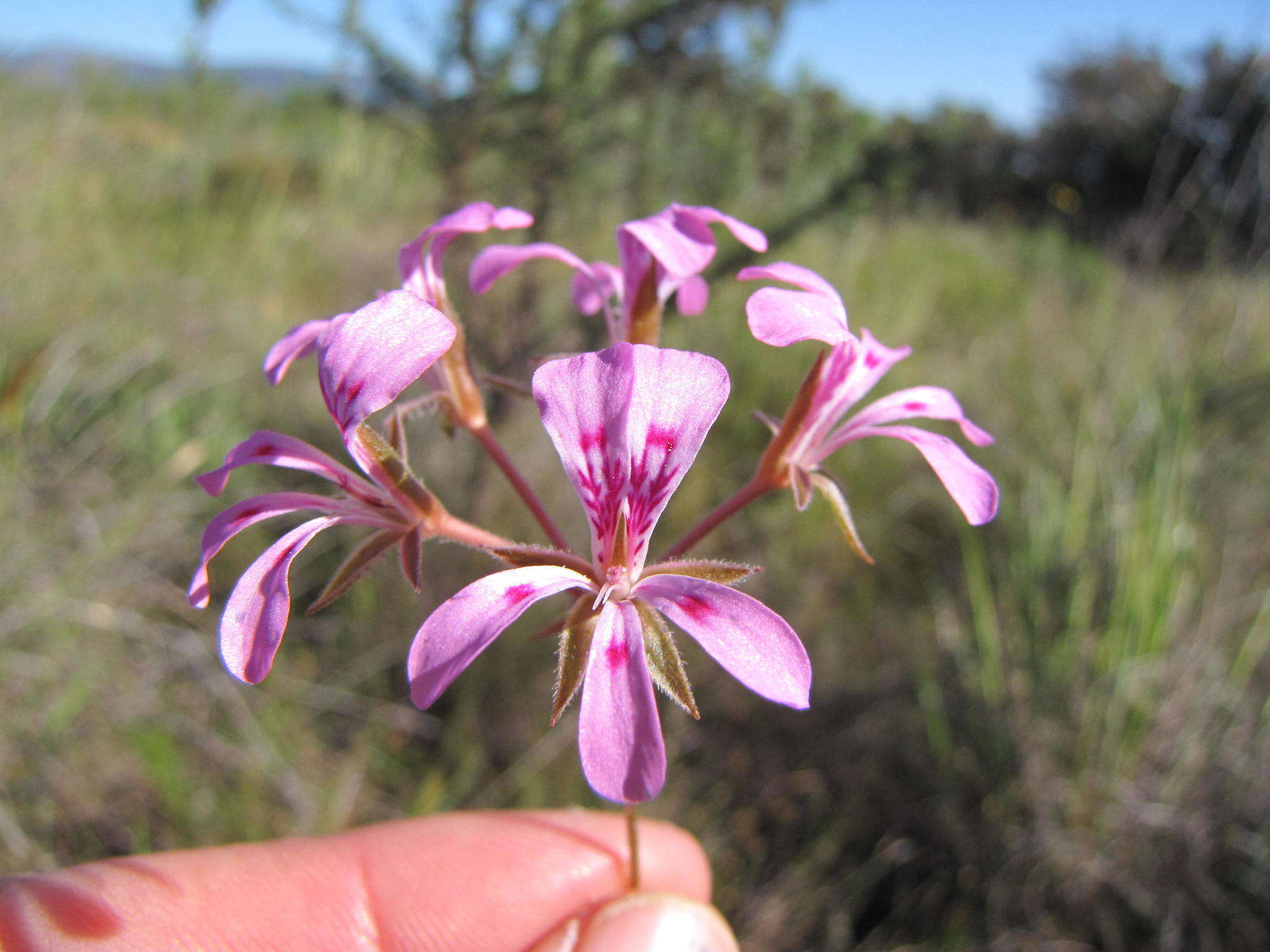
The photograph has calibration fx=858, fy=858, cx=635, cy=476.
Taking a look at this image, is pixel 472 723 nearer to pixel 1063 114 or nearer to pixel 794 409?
pixel 794 409

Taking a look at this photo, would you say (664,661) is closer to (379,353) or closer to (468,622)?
(468,622)

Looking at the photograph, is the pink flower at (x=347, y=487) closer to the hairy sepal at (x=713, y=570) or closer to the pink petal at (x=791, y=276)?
the hairy sepal at (x=713, y=570)

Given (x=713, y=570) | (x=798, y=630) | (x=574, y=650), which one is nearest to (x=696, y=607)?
(x=713, y=570)

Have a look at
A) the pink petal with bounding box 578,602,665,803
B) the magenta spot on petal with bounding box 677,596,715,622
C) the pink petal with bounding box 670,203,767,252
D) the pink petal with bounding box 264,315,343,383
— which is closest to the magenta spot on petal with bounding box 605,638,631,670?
the pink petal with bounding box 578,602,665,803

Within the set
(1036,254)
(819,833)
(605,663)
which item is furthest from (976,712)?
(1036,254)

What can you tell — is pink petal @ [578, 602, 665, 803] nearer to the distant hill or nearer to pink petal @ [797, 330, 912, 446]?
pink petal @ [797, 330, 912, 446]

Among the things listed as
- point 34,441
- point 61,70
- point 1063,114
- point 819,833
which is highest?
point 1063,114
